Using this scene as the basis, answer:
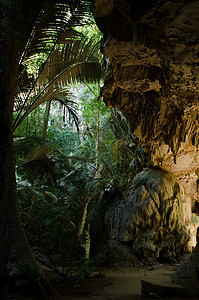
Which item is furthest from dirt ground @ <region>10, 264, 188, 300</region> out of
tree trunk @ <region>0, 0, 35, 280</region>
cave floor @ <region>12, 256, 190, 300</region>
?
tree trunk @ <region>0, 0, 35, 280</region>

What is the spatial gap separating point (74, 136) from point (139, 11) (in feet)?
46.6

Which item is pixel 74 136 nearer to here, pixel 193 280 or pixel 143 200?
pixel 143 200

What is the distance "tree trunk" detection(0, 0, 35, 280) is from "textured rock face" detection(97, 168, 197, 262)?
14.5 ft

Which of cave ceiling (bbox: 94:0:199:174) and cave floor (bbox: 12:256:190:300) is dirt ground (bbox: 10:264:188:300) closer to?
cave floor (bbox: 12:256:190:300)

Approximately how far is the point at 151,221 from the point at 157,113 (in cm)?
304

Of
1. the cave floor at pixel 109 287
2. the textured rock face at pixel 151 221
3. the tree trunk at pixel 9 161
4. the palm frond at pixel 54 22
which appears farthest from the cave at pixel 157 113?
the tree trunk at pixel 9 161

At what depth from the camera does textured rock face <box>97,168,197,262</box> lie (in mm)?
7277

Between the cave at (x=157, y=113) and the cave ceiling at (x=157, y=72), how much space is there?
1 centimetres

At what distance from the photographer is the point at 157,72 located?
5.76 metres

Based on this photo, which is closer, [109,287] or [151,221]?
[109,287]

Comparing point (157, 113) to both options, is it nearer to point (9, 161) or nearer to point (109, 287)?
point (109, 287)

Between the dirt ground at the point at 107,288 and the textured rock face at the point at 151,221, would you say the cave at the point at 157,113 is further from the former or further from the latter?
the dirt ground at the point at 107,288

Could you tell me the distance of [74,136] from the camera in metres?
18.0

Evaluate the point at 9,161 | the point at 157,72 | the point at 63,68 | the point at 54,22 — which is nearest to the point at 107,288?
the point at 9,161
